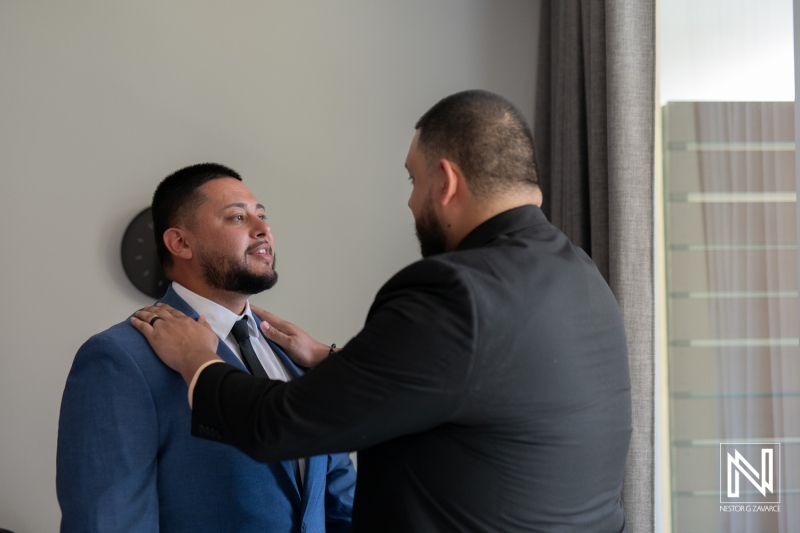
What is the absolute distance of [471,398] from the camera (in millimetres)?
1073

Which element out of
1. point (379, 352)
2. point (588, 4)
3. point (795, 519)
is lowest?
point (795, 519)

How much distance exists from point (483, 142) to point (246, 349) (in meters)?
0.79

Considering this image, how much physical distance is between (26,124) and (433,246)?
2.14 m

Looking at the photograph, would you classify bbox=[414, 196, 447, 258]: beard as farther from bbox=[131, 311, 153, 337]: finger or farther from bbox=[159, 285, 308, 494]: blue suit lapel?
bbox=[131, 311, 153, 337]: finger

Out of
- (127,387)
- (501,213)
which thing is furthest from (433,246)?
(127,387)

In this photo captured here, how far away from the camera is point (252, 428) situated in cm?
112

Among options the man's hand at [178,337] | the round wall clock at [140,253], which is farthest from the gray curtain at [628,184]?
the round wall clock at [140,253]

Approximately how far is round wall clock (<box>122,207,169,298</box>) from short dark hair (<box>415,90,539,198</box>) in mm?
1832

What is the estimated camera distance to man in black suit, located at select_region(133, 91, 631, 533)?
3.50 ft

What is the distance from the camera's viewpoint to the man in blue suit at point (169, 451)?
4.79 feet

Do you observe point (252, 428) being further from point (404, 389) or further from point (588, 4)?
point (588, 4)

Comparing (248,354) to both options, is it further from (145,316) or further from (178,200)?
(178,200)

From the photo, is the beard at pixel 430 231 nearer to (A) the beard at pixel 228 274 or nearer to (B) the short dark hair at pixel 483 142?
(B) the short dark hair at pixel 483 142

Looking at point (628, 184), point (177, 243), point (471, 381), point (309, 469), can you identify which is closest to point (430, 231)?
point (471, 381)
